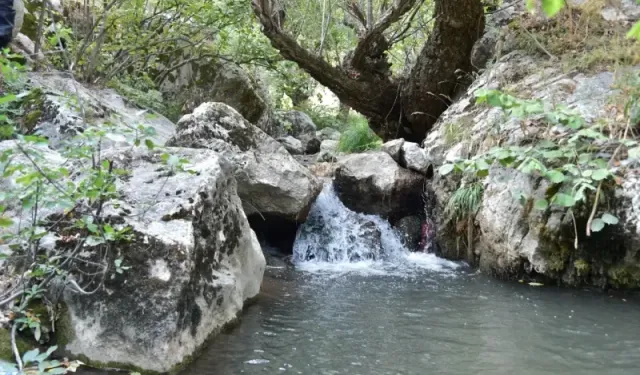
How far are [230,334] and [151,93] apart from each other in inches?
278

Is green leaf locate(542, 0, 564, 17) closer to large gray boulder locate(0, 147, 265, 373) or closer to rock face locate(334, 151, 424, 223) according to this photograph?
large gray boulder locate(0, 147, 265, 373)

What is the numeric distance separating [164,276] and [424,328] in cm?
203

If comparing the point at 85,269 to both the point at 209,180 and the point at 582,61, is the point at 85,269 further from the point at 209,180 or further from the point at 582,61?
the point at 582,61

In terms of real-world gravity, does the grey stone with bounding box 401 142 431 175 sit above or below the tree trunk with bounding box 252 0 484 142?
below

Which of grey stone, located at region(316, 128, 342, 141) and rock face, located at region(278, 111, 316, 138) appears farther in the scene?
grey stone, located at region(316, 128, 342, 141)

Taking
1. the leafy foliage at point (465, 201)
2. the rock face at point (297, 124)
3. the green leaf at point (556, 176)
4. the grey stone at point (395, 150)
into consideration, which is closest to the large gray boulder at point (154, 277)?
the green leaf at point (556, 176)

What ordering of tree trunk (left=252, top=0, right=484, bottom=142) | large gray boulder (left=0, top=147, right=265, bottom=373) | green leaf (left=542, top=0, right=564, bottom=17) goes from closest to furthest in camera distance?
green leaf (left=542, top=0, right=564, bottom=17)
large gray boulder (left=0, top=147, right=265, bottom=373)
tree trunk (left=252, top=0, right=484, bottom=142)

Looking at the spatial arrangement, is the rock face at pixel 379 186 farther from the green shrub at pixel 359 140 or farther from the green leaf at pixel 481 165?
the green leaf at pixel 481 165

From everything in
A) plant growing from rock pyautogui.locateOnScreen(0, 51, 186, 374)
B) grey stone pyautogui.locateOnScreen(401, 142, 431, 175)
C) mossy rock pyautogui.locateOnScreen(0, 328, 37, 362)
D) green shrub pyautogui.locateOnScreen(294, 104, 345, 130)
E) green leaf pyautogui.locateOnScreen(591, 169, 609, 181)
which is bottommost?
mossy rock pyautogui.locateOnScreen(0, 328, 37, 362)

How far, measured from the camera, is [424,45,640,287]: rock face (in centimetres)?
507

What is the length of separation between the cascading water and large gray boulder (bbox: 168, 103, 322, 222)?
0.66 meters

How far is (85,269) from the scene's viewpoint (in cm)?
341

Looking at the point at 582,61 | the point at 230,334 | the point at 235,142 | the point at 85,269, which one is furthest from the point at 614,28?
the point at 85,269

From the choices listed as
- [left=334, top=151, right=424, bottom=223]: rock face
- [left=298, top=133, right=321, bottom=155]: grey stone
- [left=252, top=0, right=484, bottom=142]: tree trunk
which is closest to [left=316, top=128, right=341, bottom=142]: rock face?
[left=298, top=133, right=321, bottom=155]: grey stone
